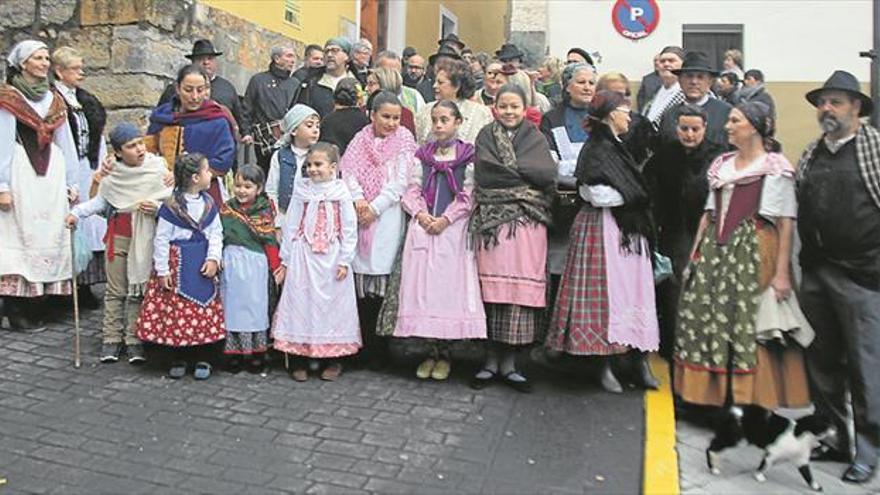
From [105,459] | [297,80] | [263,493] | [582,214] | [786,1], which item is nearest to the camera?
[263,493]

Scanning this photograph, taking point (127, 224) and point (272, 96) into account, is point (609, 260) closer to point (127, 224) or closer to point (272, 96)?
point (127, 224)

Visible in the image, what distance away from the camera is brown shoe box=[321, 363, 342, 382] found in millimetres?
5438

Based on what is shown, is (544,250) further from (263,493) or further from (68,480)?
(68,480)

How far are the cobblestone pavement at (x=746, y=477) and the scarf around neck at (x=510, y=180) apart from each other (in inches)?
63.5

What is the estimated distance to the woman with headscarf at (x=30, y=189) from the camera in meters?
6.05

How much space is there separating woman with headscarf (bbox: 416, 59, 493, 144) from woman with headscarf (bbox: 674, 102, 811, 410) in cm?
171

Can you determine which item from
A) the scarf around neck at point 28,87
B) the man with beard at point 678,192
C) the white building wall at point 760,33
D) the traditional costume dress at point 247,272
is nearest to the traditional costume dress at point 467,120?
the man with beard at point 678,192

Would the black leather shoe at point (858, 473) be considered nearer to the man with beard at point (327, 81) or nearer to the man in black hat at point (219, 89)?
the man with beard at point (327, 81)

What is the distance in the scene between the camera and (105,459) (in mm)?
4207

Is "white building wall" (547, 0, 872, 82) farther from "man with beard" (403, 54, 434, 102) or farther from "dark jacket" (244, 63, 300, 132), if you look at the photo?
"dark jacket" (244, 63, 300, 132)

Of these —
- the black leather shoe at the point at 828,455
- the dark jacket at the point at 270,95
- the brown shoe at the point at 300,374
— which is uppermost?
the dark jacket at the point at 270,95

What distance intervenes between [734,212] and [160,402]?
3.35 meters

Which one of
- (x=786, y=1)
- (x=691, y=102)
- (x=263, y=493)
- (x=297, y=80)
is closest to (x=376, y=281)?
(x=263, y=493)

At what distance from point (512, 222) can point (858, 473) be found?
226cm
